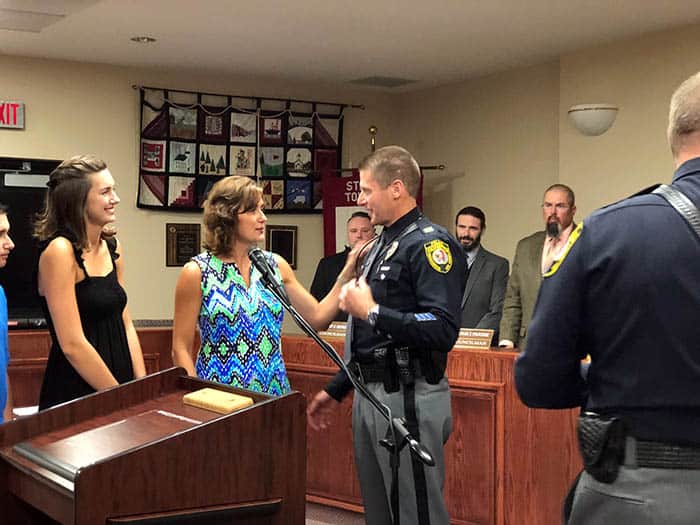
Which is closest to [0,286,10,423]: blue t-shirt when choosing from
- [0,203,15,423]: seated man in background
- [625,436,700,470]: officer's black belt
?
[0,203,15,423]: seated man in background

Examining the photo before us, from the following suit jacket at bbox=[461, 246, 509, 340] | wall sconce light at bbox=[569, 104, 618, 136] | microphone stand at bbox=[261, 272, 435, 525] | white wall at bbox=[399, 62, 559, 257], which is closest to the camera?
microphone stand at bbox=[261, 272, 435, 525]

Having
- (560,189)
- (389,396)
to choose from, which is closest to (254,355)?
(389,396)

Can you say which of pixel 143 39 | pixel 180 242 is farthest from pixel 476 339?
pixel 180 242

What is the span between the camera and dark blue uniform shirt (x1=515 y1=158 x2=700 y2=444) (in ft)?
5.87

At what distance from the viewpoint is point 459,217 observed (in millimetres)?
6168

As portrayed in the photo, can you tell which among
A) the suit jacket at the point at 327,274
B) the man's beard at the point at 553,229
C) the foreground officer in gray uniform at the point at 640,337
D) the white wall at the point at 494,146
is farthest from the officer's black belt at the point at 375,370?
the white wall at the point at 494,146

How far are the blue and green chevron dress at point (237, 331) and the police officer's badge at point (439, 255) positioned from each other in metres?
0.52

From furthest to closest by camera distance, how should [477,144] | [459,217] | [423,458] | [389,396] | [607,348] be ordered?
[477,144] < [459,217] < [389,396] < [423,458] < [607,348]

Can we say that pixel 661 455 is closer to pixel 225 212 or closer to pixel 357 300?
pixel 357 300

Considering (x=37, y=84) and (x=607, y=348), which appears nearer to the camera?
(x=607, y=348)

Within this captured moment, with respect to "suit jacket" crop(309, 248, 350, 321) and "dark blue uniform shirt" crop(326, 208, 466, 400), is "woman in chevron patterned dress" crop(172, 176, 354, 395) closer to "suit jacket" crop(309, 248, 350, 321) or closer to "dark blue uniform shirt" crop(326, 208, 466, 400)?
"dark blue uniform shirt" crop(326, 208, 466, 400)

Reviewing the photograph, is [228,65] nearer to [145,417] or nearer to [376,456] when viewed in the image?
[376,456]

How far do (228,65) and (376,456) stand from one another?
533cm

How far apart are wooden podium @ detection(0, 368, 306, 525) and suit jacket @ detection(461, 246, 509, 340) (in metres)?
3.56
